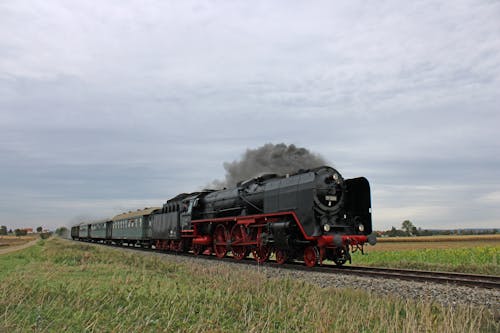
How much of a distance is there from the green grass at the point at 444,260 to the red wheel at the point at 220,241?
7.27 meters

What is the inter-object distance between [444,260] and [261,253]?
955 centimetres

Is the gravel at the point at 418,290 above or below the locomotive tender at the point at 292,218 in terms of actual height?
below

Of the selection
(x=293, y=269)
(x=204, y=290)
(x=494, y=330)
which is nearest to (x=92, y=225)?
(x=293, y=269)

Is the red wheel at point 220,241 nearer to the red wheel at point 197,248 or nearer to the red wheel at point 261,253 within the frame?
the red wheel at point 197,248

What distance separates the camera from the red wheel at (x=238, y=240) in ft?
67.9

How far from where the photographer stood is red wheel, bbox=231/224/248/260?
20.7 m

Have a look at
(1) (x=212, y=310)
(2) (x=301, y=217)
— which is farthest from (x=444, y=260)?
(1) (x=212, y=310)

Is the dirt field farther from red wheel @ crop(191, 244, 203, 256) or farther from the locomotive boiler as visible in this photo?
the locomotive boiler

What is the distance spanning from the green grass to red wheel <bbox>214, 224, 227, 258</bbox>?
7.27 m

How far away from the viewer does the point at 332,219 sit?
16.8m

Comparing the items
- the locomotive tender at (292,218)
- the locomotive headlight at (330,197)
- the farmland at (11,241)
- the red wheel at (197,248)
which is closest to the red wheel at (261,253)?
the locomotive tender at (292,218)

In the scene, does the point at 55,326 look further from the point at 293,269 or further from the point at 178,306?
the point at 293,269

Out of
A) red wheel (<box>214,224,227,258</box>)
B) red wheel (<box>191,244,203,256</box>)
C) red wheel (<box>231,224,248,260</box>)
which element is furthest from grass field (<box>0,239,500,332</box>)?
red wheel (<box>191,244,203,256</box>)

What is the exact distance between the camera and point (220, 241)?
2345cm
